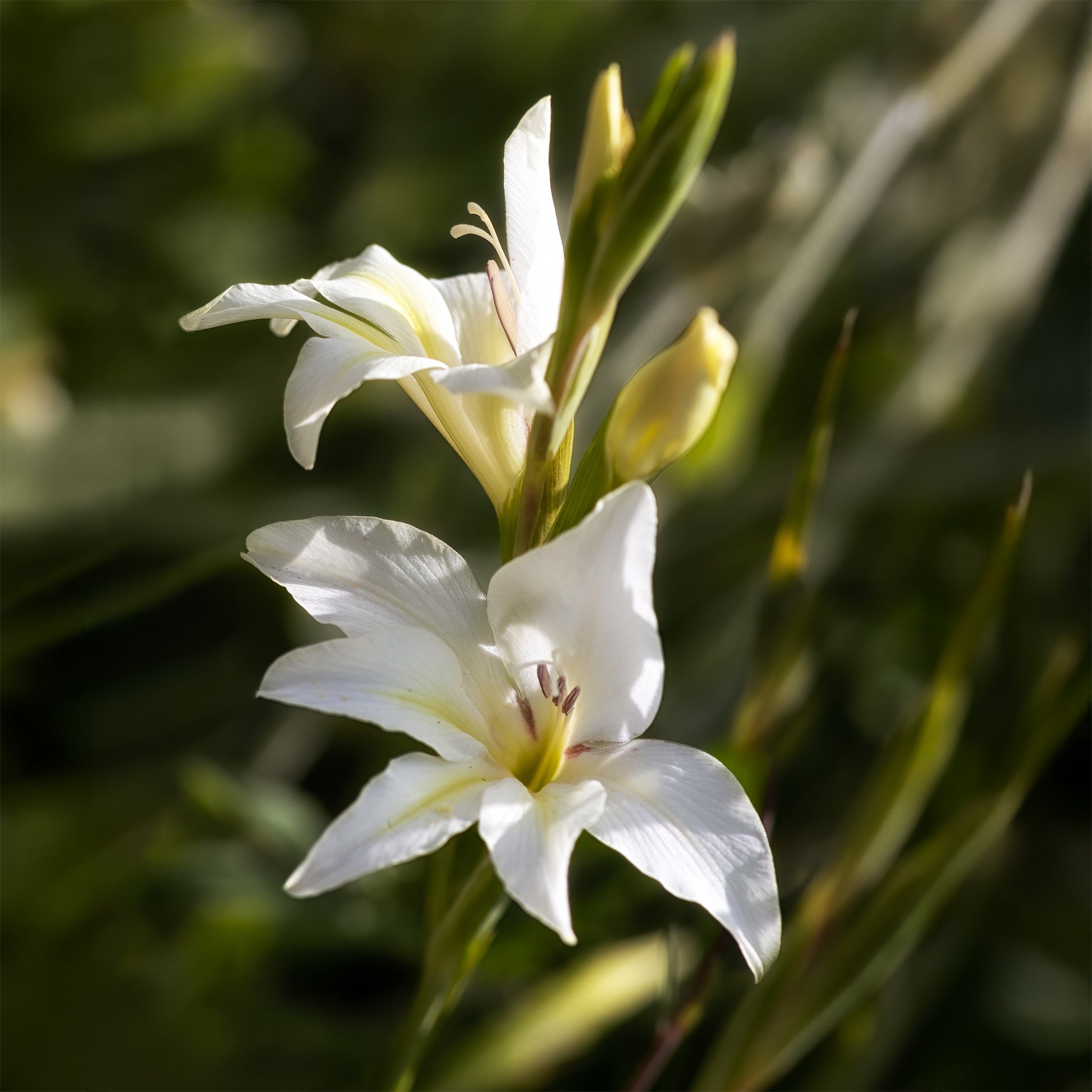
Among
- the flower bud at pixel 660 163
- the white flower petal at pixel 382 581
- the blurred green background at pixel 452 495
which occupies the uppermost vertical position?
the flower bud at pixel 660 163

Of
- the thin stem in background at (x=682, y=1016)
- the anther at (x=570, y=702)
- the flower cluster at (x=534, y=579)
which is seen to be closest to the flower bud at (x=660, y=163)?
the flower cluster at (x=534, y=579)

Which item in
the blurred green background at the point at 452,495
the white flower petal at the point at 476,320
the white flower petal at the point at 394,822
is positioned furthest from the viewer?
the blurred green background at the point at 452,495

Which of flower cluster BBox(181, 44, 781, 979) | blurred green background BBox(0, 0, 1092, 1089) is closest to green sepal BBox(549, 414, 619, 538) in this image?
flower cluster BBox(181, 44, 781, 979)

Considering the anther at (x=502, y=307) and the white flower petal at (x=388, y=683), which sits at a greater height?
the anther at (x=502, y=307)

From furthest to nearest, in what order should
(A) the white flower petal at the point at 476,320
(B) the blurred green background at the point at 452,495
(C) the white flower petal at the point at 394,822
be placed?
1. (B) the blurred green background at the point at 452,495
2. (A) the white flower petal at the point at 476,320
3. (C) the white flower petal at the point at 394,822

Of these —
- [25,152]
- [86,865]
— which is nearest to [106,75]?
[25,152]

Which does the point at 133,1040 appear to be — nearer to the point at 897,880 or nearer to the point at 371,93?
the point at 897,880

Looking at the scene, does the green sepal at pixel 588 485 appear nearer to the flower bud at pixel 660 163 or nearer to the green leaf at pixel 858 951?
the flower bud at pixel 660 163
